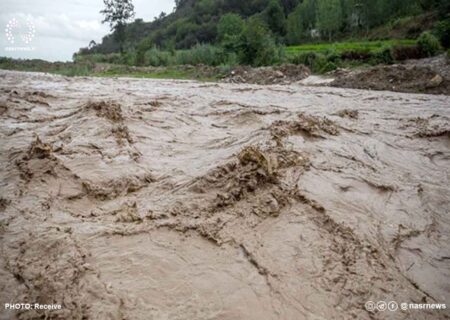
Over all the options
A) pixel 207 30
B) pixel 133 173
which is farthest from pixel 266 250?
pixel 207 30

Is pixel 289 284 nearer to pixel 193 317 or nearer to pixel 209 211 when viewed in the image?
pixel 193 317

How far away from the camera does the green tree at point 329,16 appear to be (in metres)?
40.9

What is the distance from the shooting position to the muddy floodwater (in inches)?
85.4

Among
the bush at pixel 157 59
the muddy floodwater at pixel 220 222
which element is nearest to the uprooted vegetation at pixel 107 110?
the muddy floodwater at pixel 220 222

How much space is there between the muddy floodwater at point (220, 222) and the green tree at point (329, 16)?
129 ft

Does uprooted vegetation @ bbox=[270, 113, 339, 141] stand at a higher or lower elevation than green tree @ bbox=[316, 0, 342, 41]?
lower

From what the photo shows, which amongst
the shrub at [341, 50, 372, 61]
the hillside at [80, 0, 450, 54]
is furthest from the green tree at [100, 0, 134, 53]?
the shrub at [341, 50, 372, 61]

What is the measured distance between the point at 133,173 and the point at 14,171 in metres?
1.15

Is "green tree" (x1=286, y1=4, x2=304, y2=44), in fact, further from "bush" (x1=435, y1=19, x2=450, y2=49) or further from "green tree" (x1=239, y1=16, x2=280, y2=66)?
"green tree" (x1=239, y1=16, x2=280, y2=66)

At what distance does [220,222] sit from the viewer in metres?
2.85

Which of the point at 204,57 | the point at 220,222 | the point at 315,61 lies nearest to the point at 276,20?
the point at 204,57

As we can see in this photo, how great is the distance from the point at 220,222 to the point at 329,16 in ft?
142

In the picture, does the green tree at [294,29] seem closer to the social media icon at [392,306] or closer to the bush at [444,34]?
the bush at [444,34]

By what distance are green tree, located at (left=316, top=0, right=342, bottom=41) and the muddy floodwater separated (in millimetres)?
39348
